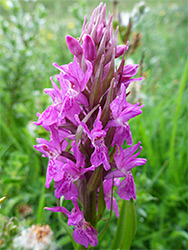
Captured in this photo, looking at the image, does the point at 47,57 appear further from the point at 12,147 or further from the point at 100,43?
the point at 100,43

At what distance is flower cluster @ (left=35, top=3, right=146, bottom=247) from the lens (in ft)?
2.64

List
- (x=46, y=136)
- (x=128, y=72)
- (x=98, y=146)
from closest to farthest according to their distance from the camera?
(x=98, y=146)
(x=128, y=72)
(x=46, y=136)

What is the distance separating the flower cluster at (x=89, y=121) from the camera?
2.64 feet

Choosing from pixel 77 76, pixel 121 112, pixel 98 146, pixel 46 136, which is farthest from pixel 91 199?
pixel 46 136

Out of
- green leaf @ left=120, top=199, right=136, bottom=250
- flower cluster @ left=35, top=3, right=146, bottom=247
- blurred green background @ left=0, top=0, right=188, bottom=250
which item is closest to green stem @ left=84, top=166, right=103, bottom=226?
flower cluster @ left=35, top=3, right=146, bottom=247

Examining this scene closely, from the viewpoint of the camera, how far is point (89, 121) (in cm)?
86

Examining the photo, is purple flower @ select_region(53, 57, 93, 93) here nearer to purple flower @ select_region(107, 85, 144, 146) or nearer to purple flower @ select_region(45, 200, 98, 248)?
purple flower @ select_region(107, 85, 144, 146)

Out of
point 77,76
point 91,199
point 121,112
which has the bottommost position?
point 91,199

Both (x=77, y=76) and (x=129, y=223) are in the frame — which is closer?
(x=77, y=76)

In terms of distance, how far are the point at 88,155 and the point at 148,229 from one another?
3.49ft

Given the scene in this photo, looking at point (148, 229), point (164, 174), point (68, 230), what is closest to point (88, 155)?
point (68, 230)

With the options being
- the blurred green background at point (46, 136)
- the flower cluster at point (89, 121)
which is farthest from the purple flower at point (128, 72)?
the blurred green background at point (46, 136)

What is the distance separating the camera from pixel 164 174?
208 centimetres

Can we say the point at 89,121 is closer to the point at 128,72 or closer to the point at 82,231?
the point at 128,72
